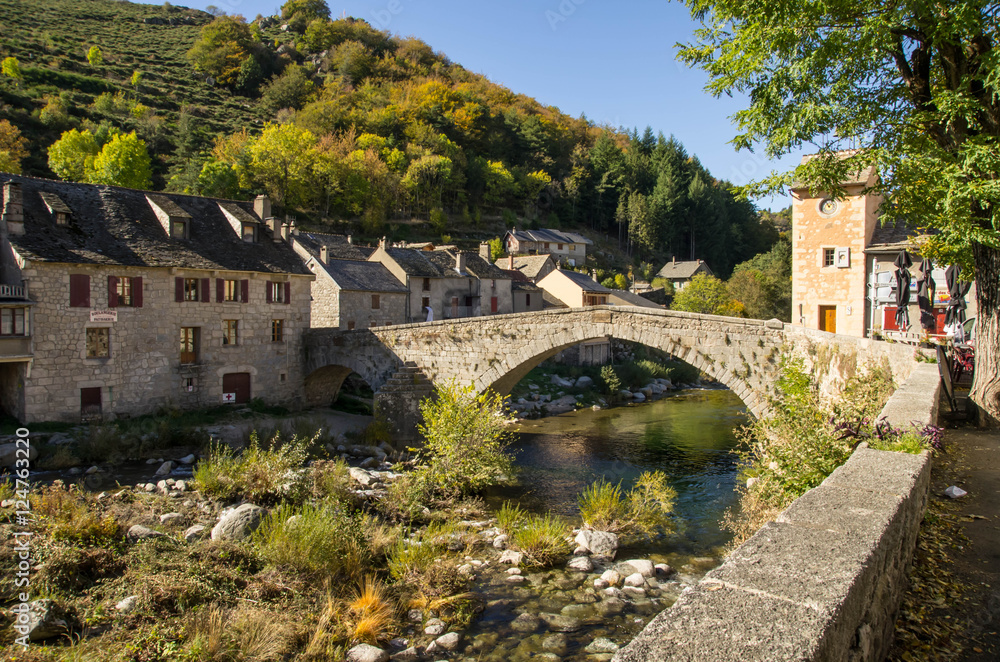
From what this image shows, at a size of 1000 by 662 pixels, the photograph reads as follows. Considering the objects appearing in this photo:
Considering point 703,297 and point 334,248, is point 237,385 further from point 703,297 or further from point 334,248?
point 703,297

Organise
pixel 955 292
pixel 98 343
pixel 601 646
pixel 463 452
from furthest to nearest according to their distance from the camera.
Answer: pixel 98 343 < pixel 463 452 < pixel 955 292 < pixel 601 646

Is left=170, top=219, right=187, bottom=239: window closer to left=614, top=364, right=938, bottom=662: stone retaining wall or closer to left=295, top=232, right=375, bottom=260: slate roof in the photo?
left=295, top=232, right=375, bottom=260: slate roof

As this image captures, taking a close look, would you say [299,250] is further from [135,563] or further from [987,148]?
[987,148]

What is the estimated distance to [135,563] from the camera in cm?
878

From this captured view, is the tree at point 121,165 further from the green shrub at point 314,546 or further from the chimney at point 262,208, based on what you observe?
the green shrub at point 314,546

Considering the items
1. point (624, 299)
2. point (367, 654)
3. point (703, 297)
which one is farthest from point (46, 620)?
point (703, 297)

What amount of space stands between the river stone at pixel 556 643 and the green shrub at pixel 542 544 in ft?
6.88

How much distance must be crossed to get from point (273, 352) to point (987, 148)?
20212 mm

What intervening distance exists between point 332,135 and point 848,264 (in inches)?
1861

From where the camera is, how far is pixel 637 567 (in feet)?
31.3

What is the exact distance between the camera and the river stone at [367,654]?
23.2ft

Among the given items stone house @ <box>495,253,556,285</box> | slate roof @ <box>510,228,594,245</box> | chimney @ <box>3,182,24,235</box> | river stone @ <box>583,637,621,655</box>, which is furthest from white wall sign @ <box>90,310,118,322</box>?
slate roof @ <box>510,228,594,245</box>

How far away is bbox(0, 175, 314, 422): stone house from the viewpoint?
53.5 ft

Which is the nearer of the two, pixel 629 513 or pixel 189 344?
pixel 629 513
